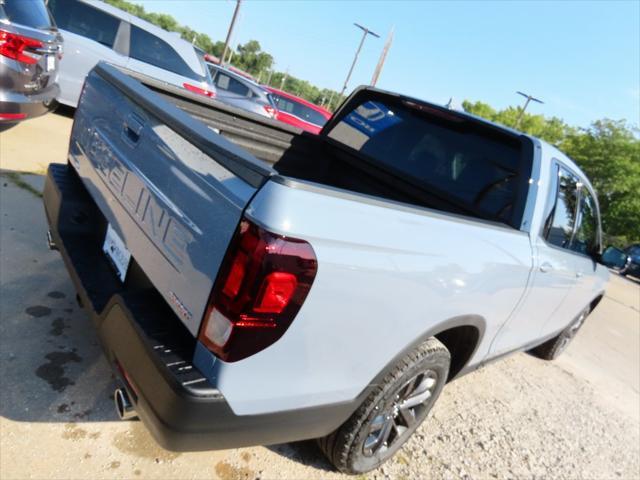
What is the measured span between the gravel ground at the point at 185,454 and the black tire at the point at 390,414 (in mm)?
154

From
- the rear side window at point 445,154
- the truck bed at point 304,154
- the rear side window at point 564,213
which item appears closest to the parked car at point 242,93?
the truck bed at point 304,154

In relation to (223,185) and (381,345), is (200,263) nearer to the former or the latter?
(223,185)

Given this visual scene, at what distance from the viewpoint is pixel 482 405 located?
3354mm

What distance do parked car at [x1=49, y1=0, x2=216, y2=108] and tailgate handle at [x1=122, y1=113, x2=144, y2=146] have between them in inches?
197

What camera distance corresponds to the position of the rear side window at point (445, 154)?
265 cm

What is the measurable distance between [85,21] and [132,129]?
6108mm

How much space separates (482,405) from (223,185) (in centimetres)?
285

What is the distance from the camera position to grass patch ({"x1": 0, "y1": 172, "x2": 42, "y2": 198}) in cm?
397

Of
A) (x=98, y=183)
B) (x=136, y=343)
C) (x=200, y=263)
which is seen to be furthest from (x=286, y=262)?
(x=98, y=183)

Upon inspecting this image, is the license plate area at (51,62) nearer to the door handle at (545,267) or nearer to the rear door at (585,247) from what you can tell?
the door handle at (545,267)

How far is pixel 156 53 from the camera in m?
6.98

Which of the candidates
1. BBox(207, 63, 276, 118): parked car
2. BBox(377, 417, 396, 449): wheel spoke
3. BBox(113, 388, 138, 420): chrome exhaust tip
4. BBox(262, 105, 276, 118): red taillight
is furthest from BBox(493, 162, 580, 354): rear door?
BBox(262, 105, 276, 118): red taillight

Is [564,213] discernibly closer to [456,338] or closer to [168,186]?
[456,338]

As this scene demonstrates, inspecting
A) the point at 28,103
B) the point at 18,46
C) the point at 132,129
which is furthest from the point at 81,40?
the point at 132,129
